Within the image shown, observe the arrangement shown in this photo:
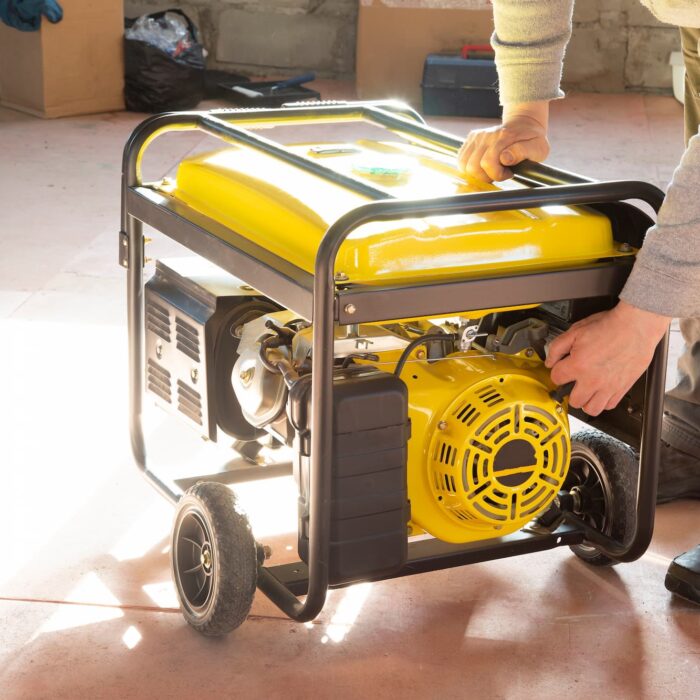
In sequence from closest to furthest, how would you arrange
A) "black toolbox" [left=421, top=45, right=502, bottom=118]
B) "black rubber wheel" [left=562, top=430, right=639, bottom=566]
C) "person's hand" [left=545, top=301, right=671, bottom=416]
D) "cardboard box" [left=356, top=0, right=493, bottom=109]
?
"person's hand" [left=545, top=301, right=671, bottom=416] < "black rubber wheel" [left=562, top=430, right=639, bottom=566] < "black toolbox" [left=421, top=45, right=502, bottom=118] < "cardboard box" [left=356, top=0, right=493, bottom=109]

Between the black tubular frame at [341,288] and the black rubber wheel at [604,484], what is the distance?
0.03 meters

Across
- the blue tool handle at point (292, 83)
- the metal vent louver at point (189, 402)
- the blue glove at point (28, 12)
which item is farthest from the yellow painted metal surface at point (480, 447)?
the blue tool handle at point (292, 83)

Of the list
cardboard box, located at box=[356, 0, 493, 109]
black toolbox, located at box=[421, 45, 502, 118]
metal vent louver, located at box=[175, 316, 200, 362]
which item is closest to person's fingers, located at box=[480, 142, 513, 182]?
metal vent louver, located at box=[175, 316, 200, 362]

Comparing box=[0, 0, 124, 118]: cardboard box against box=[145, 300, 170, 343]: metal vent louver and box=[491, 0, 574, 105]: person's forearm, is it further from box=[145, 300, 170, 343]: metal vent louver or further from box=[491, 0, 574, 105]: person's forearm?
box=[491, 0, 574, 105]: person's forearm

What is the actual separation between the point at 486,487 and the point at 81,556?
2.48ft

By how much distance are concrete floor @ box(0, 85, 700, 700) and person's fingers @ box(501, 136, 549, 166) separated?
0.69 m

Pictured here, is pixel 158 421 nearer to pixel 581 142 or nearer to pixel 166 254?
pixel 166 254

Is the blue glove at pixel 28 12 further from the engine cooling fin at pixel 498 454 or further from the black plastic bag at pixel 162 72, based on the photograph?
the engine cooling fin at pixel 498 454

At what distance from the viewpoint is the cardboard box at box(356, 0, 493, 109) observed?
5711 millimetres

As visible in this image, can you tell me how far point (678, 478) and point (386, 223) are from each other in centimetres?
100

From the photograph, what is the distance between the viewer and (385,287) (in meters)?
1.46

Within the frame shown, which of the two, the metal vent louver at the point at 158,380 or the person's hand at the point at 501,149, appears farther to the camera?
the metal vent louver at the point at 158,380

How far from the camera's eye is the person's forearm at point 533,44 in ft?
6.28

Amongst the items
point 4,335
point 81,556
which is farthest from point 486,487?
point 4,335
